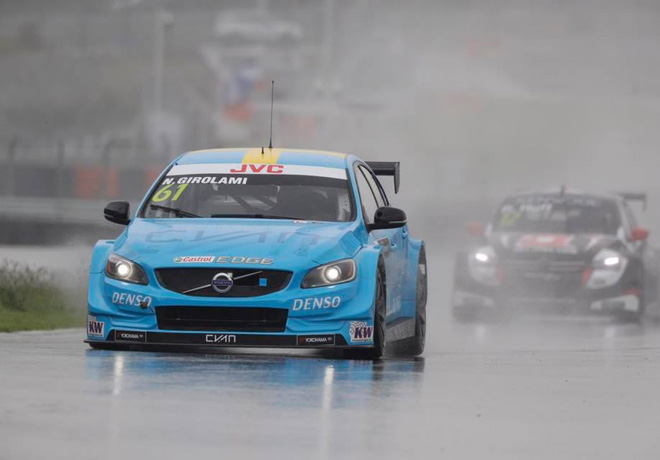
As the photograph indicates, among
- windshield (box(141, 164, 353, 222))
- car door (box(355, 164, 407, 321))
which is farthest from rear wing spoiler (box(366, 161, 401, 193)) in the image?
windshield (box(141, 164, 353, 222))

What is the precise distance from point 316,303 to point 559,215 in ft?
34.3

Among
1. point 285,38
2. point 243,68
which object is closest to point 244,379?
point 243,68

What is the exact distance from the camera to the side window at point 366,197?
13.0 m

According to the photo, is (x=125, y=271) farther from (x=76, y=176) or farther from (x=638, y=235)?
(x=76, y=176)

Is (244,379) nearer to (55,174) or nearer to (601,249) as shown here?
(601,249)

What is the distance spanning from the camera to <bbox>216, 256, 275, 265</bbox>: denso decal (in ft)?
37.7

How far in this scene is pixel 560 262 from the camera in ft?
68.3

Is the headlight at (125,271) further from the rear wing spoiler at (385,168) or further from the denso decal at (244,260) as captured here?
the rear wing spoiler at (385,168)

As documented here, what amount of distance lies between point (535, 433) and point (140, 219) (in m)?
4.52

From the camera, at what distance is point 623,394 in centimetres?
1066

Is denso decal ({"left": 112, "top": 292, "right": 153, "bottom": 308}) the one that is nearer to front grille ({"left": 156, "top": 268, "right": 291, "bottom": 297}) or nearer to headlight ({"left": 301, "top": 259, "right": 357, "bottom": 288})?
front grille ({"left": 156, "top": 268, "right": 291, "bottom": 297})

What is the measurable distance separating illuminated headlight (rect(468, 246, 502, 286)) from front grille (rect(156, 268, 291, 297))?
982 centimetres

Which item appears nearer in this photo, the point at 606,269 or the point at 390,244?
the point at 390,244

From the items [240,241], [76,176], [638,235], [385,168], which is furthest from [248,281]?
[76,176]
